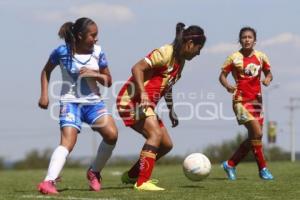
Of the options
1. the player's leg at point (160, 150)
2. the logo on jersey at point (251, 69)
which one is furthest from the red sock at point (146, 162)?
the logo on jersey at point (251, 69)

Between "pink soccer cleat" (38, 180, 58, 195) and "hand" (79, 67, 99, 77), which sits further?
"hand" (79, 67, 99, 77)

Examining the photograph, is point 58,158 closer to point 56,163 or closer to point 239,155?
point 56,163

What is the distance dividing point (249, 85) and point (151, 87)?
8.56 ft

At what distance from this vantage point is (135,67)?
8.88 meters

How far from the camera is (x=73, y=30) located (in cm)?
856

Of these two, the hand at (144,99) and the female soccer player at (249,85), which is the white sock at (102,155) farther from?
the female soccer player at (249,85)

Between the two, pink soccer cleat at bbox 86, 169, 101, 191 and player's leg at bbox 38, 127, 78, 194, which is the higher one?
player's leg at bbox 38, 127, 78, 194

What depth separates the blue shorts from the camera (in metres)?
8.46

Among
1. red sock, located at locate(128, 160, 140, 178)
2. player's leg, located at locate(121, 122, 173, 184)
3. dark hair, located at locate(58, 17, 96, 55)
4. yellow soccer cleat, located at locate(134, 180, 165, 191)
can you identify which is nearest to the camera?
dark hair, located at locate(58, 17, 96, 55)

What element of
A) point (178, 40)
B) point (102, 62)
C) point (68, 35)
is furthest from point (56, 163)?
point (178, 40)

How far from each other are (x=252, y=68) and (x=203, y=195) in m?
3.71

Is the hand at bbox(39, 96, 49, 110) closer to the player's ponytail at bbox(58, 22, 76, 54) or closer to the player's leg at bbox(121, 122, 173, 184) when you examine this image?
the player's ponytail at bbox(58, 22, 76, 54)

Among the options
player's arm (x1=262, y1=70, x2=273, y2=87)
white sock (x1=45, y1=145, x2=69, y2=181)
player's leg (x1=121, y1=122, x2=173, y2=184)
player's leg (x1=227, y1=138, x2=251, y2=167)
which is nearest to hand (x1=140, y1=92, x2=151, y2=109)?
player's leg (x1=121, y1=122, x2=173, y2=184)

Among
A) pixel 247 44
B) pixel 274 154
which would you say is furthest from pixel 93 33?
pixel 274 154
